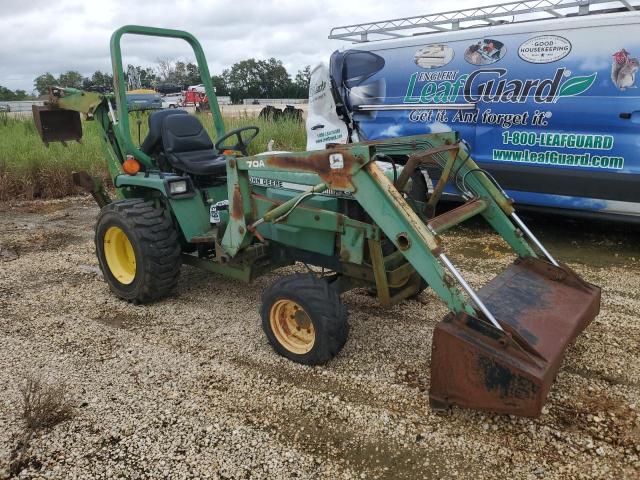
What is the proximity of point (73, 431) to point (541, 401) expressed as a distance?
2167mm

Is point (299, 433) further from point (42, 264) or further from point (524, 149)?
point (524, 149)

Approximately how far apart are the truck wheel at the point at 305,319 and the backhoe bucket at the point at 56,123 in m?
2.73

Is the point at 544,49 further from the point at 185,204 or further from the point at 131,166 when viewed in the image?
the point at 131,166

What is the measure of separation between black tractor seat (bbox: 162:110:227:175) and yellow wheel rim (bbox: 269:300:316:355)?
1.35 m

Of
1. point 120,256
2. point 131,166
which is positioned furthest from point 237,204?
point 120,256

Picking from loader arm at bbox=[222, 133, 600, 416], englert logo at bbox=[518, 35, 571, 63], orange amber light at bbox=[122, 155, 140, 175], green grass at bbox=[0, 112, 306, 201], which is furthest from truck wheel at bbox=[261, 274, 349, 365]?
green grass at bbox=[0, 112, 306, 201]

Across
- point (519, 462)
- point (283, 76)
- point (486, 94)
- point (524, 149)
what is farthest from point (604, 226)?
point (283, 76)

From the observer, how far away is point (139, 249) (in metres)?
3.89

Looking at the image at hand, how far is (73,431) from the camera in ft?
8.60

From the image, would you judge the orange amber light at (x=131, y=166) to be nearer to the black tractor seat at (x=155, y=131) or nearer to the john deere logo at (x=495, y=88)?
the black tractor seat at (x=155, y=131)

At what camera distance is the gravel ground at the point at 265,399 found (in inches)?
94.0

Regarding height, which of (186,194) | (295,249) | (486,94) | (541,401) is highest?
(486,94)

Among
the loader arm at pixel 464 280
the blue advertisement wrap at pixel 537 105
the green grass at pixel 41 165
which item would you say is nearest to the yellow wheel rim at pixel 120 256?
the loader arm at pixel 464 280

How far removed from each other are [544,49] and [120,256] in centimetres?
427
